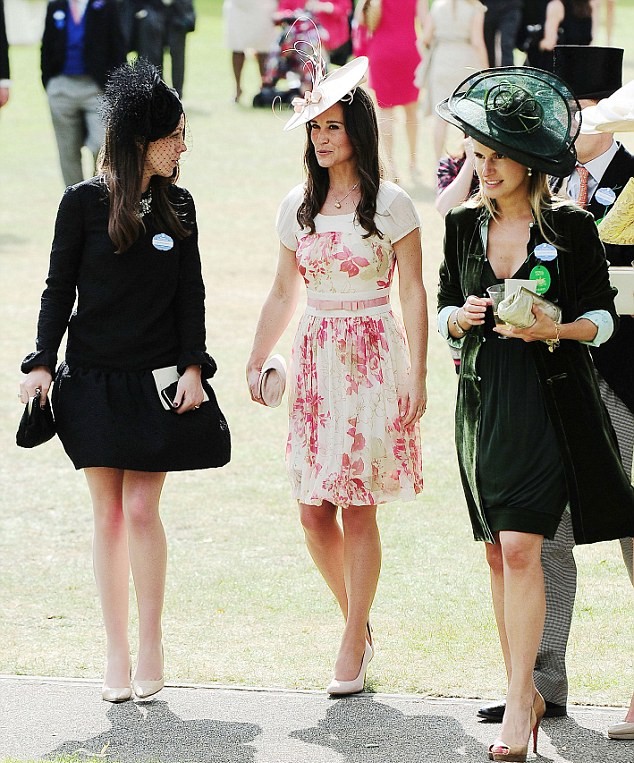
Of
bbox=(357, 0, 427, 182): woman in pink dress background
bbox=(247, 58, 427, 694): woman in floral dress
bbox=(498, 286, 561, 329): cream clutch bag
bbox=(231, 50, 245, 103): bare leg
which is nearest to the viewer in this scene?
bbox=(498, 286, 561, 329): cream clutch bag

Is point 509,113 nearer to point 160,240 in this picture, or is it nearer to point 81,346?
point 160,240

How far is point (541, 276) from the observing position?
13.8 feet

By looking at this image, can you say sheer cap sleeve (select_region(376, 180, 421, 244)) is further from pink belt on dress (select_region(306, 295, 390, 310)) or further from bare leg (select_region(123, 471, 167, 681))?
bare leg (select_region(123, 471, 167, 681))

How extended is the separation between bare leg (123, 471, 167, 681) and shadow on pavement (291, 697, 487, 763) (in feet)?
2.08

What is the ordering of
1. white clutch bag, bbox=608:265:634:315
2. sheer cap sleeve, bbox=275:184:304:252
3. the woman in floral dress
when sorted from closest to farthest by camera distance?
white clutch bag, bbox=608:265:634:315
the woman in floral dress
sheer cap sleeve, bbox=275:184:304:252

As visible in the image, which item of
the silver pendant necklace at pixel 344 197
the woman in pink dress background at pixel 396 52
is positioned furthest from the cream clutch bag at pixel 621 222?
the woman in pink dress background at pixel 396 52

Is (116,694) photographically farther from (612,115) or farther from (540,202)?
Result: (612,115)

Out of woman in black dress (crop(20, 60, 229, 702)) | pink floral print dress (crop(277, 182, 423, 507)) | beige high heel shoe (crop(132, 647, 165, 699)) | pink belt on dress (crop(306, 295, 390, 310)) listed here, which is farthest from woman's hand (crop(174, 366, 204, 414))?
beige high heel shoe (crop(132, 647, 165, 699))

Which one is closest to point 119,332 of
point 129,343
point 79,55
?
point 129,343

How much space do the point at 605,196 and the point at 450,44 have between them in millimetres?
10111

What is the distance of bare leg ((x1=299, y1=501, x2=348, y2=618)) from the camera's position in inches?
197

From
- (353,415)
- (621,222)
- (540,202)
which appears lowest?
(353,415)

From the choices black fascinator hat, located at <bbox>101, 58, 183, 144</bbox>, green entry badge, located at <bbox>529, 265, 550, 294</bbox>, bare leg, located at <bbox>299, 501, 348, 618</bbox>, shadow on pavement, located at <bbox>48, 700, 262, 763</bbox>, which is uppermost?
black fascinator hat, located at <bbox>101, 58, 183, 144</bbox>

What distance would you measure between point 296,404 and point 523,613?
3.94 feet
